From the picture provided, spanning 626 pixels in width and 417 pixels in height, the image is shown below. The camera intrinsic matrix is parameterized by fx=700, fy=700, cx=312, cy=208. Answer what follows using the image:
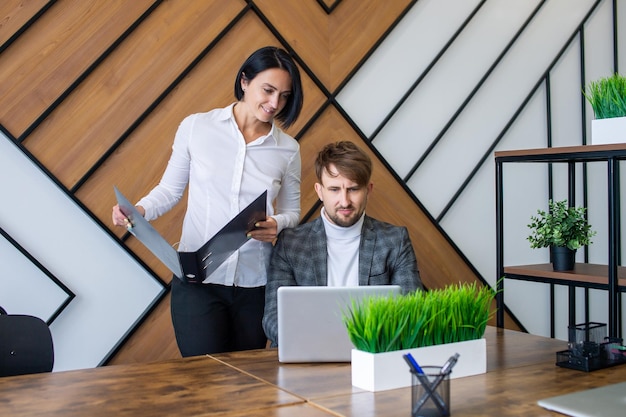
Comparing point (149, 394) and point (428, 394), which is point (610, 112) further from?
point (149, 394)

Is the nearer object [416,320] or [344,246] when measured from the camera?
[416,320]

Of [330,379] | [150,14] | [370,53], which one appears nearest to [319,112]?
[370,53]

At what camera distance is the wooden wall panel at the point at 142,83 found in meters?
2.49

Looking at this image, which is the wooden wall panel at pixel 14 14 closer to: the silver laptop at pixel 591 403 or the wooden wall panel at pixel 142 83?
the wooden wall panel at pixel 142 83

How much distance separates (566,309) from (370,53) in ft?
5.78

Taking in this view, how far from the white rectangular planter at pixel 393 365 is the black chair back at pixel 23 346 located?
90cm

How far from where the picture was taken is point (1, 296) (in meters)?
2.44

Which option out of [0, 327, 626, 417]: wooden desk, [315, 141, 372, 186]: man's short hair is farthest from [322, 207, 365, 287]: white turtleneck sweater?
[0, 327, 626, 417]: wooden desk

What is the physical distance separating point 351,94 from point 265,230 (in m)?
1.22

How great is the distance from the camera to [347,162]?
2143mm

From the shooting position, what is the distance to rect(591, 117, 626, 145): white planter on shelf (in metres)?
2.22

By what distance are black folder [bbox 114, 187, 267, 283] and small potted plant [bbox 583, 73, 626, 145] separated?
1143 mm

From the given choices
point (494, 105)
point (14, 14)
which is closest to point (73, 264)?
point (14, 14)

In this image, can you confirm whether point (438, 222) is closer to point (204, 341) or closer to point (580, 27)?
point (580, 27)
